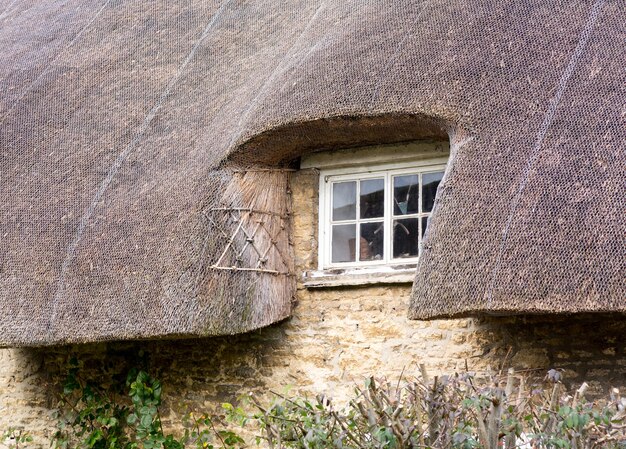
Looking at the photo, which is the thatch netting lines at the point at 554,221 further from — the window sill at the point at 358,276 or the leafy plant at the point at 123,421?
the leafy plant at the point at 123,421

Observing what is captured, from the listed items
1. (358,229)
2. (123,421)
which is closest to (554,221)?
(358,229)

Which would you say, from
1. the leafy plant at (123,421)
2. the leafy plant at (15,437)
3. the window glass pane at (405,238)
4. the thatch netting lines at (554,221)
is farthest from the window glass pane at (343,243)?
the leafy plant at (15,437)

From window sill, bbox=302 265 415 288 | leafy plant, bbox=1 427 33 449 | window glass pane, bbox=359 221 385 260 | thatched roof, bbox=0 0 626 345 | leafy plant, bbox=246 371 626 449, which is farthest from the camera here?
leafy plant, bbox=1 427 33 449

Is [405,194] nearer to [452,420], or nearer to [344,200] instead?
[344,200]

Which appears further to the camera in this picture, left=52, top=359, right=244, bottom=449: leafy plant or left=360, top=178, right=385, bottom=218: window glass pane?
left=52, top=359, right=244, bottom=449: leafy plant

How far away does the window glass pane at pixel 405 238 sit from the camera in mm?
6695

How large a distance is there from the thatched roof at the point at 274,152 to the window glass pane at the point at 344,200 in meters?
0.31

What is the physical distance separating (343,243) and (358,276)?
33 centimetres

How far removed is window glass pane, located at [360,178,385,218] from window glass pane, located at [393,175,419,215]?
3.9 inches

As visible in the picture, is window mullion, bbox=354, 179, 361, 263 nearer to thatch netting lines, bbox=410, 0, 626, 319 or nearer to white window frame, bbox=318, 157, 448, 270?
white window frame, bbox=318, 157, 448, 270

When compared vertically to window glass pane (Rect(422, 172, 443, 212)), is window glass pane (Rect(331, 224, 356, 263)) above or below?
below

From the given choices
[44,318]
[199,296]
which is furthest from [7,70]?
[199,296]

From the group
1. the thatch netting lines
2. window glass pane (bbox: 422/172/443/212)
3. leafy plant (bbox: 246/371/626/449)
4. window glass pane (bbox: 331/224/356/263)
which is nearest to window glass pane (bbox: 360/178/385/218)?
window glass pane (bbox: 331/224/356/263)

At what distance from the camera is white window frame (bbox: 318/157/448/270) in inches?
265
